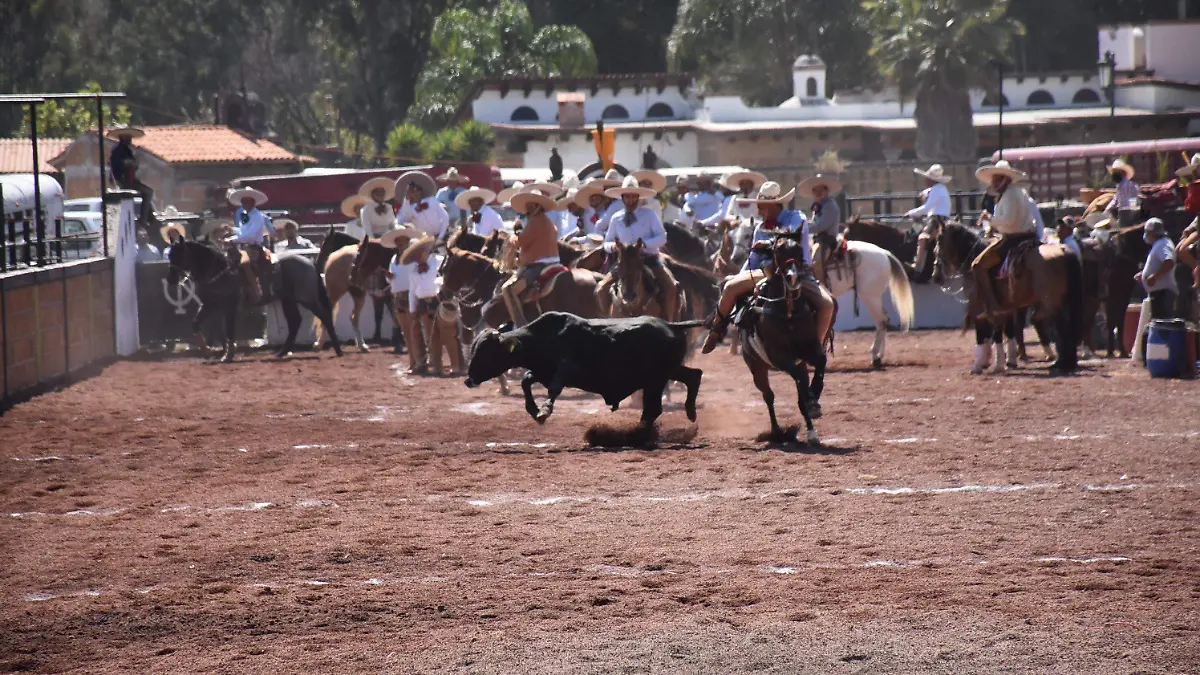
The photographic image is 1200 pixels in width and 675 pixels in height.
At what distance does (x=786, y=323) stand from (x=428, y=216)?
11.2 m

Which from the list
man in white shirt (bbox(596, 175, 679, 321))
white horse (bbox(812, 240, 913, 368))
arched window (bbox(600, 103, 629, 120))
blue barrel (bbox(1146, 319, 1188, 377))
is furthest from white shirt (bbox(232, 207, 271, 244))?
arched window (bbox(600, 103, 629, 120))

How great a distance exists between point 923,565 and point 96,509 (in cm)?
625

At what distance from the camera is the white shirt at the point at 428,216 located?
79.0 feet

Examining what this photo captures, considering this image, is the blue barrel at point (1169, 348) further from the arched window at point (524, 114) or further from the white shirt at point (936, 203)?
the arched window at point (524, 114)

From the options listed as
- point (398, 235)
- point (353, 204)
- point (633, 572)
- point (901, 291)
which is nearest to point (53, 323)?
point (398, 235)

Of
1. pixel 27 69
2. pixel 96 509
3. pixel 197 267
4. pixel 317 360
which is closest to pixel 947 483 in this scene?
pixel 96 509

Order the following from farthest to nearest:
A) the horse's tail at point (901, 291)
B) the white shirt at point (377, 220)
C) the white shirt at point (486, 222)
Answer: the white shirt at point (377, 220) < the white shirt at point (486, 222) < the horse's tail at point (901, 291)

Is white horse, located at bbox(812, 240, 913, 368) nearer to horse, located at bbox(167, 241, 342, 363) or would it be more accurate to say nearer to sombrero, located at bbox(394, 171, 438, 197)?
sombrero, located at bbox(394, 171, 438, 197)

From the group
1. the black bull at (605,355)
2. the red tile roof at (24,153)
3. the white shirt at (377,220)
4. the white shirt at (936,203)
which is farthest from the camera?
the red tile roof at (24,153)

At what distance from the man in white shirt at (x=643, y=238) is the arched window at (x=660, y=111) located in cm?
4269

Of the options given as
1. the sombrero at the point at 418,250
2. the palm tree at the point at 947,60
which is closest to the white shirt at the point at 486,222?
the sombrero at the point at 418,250

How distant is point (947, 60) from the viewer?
5894 cm

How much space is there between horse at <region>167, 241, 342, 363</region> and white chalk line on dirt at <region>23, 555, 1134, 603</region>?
15.9m

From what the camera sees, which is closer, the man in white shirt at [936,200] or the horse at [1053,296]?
the horse at [1053,296]
